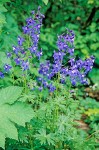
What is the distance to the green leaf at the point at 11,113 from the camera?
245 centimetres

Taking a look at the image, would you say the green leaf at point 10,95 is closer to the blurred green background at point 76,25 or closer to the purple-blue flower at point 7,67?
the purple-blue flower at point 7,67

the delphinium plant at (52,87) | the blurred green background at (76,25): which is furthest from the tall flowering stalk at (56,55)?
the blurred green background at (76,25)

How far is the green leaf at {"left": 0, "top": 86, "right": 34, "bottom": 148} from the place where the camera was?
2454 millimetres

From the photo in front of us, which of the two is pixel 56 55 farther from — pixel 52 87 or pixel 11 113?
pixel 11 113

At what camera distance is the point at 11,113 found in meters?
2.51

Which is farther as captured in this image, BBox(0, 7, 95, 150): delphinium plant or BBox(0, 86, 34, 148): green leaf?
BBox(0, 7, 95, 150): delphinium plant

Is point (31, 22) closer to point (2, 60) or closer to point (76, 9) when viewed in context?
point (2, 60)

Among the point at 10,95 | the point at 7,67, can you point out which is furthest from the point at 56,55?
the point at 10,95

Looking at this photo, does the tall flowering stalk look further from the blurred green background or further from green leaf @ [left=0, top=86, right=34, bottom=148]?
the blurred green background

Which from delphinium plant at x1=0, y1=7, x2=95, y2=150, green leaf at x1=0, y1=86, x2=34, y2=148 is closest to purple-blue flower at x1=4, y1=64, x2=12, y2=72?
delphinium plant at x1=0, y1=7, x2=95, y2=150

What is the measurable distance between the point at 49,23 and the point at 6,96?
18.0 feet

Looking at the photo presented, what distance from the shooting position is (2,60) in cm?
295

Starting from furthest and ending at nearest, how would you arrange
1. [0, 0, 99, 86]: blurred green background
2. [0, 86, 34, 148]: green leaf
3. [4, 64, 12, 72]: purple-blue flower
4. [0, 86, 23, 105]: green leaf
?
1. [0, 0, 99, 86]: blurred green background
2. [4, 64, 12, 72]: purple-blue flower
3. [0, 86, 23, 105]: green leaf
4. [0, 86, 34, 148]: green leaf

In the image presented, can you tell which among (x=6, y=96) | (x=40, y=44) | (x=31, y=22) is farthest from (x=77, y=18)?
(x=6, y=96)
